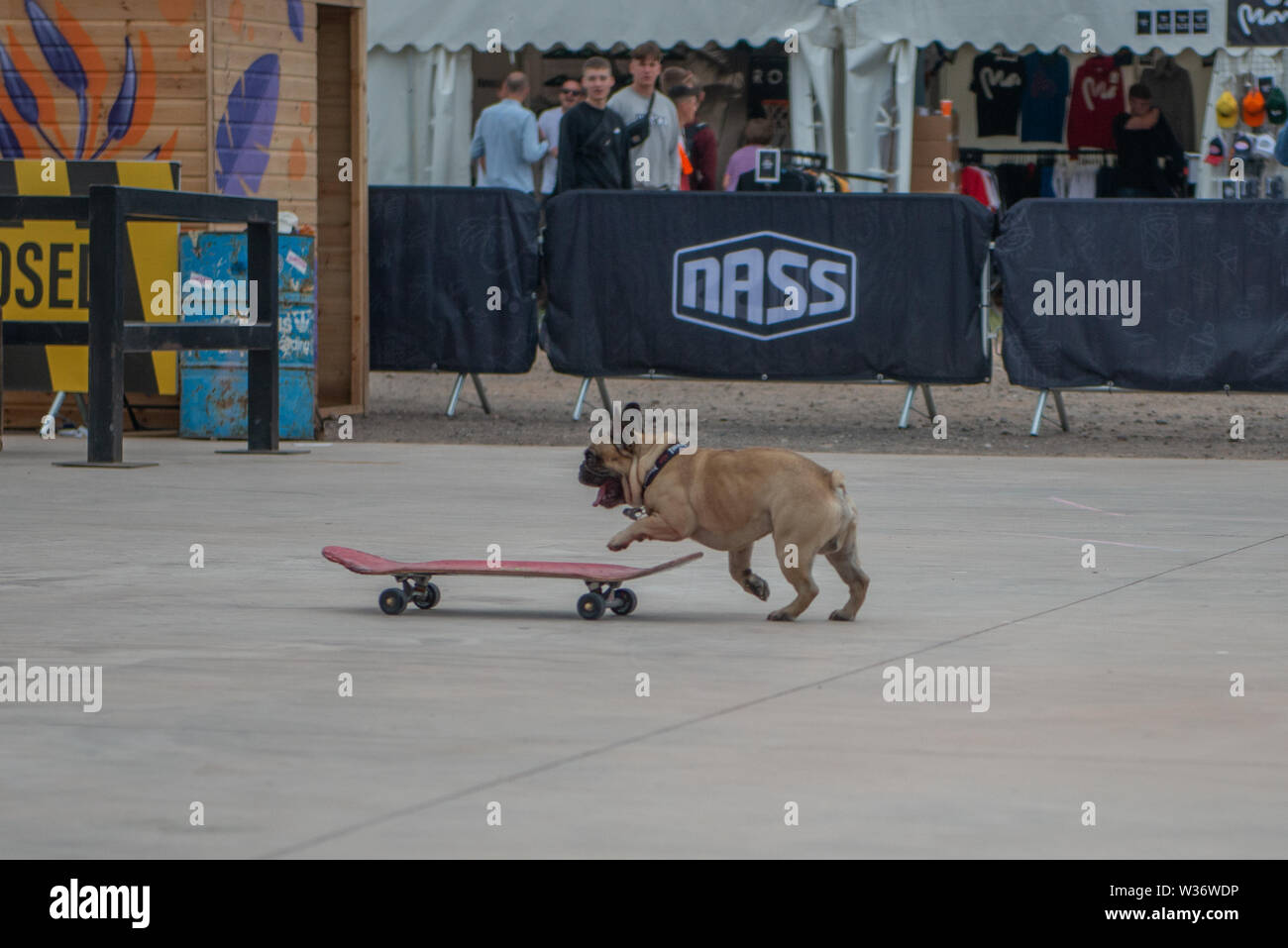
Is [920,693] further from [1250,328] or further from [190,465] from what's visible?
[1250,328]

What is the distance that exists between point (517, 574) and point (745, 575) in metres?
0.87

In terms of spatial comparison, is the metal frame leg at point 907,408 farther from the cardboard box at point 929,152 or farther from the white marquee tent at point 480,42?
the cardboard box at point 929,152

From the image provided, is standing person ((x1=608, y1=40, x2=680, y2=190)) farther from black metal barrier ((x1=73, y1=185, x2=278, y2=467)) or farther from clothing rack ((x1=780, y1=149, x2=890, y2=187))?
black metal barrier ((x1=73, y1=185, x2=278, y2=467))

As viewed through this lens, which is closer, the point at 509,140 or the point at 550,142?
the point at 509,140

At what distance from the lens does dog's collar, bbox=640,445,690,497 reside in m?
7.73

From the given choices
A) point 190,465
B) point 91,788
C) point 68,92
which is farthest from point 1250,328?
point 91,788

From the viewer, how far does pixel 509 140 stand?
810 inches

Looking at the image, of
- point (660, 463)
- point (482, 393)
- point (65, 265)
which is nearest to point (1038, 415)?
point (482, 393)

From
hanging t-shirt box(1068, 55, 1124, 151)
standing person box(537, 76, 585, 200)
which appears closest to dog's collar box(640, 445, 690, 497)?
standing person box(537, 76, 585, 200)

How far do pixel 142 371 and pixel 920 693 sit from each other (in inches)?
398

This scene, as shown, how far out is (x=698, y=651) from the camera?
6898mm

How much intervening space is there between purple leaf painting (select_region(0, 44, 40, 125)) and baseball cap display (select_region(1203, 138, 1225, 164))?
1304cm

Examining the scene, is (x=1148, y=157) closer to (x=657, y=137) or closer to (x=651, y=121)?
(x=657, y=137)

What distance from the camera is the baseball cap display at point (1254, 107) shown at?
22.5 meters
